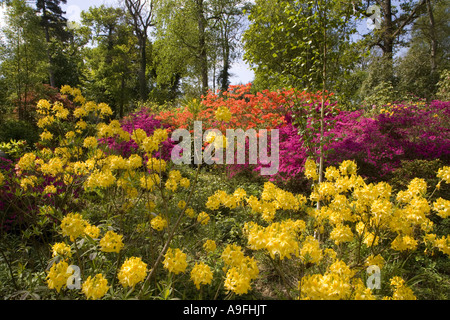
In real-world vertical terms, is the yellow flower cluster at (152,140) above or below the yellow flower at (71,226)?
above

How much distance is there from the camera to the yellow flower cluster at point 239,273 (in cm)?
111

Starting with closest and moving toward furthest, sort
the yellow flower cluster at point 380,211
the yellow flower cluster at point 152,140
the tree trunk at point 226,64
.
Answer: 1. the yellow flower cluster at point 380,211
2. the yellow flower cluster at point 152,140
3. the tree trunk at point 226,64

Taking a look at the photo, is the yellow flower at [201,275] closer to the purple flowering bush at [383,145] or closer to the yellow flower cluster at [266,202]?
the yellow flower cluster at [266,202]

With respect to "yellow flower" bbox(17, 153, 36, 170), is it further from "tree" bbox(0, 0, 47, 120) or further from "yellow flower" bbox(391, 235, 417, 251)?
"tree" bbox(0, 0, 47, 120)

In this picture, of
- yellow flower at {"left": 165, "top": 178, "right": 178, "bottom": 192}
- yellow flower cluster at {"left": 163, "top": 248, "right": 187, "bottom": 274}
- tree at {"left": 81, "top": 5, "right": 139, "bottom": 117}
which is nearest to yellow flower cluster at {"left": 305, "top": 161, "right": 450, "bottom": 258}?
yellow flower cluster at {"left": 163, "top": 248, "right": 187, "bottom": 274}

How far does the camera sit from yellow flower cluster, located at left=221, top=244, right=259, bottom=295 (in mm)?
1113

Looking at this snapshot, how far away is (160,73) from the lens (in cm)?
1616

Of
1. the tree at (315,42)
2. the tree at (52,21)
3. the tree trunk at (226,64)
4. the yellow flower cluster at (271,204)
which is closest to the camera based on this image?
the yellow flower cluster at (271,204)

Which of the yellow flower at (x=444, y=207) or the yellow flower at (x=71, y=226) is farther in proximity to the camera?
the yellow flower at (x=444, y=207)

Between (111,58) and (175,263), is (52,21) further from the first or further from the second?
(175,263)

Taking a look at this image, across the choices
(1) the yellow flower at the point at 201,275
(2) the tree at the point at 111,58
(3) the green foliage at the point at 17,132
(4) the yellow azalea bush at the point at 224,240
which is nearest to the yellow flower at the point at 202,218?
(4) the yellow azalea bush at the point at 224,240
